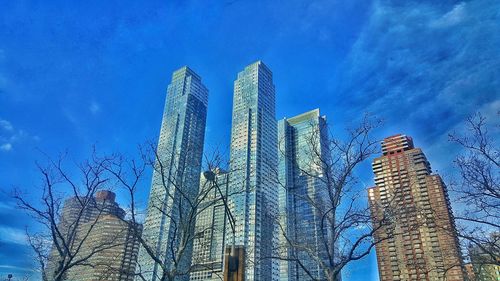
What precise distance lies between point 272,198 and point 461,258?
96836 mm

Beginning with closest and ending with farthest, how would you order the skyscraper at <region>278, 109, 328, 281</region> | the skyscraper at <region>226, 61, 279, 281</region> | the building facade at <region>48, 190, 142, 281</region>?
the skyscraper at <region>278, 109, 328, 281</region> → the building facade at <region>48, 190, 142, 281</region> → the skyscraper at <region>226, 61, 279, 281</region>

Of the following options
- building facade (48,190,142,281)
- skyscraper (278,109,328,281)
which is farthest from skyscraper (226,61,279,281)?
skyscraper (278,109,328,281)

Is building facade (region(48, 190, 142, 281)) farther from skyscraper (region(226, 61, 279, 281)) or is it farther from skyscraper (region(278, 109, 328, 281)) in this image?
skyscraper (region(226, 61, 279, 281))

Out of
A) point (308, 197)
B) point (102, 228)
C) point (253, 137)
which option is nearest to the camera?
point (308, 197)

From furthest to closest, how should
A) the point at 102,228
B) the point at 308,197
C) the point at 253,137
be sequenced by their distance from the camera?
the point at 253,137
the point at 102,228
the point at 308,197

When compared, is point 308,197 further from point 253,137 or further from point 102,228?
point 253,137

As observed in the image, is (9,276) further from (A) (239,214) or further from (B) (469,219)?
(A) (239,214)

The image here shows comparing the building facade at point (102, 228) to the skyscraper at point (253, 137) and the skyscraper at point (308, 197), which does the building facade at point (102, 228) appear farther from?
the skyscraper at point (253, 137)

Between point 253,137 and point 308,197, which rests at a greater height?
point 253,137

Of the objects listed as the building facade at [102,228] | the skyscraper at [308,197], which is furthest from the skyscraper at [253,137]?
the skyscraper at [308,197]

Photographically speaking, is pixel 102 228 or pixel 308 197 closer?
pixel 308 197

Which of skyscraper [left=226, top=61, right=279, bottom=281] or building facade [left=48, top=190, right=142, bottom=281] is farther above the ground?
skyscraper [left=226, top=61, right=279, bottom=281]

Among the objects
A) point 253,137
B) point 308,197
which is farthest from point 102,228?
point 253,137

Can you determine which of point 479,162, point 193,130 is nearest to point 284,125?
point 193,130
